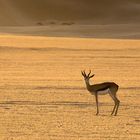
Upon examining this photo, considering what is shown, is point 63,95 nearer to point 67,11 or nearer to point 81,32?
point 81,32

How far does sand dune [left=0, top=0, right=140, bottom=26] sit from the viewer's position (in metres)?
110

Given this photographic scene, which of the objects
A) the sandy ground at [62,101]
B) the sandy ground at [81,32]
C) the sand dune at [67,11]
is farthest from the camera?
the sand dune at [67,11]

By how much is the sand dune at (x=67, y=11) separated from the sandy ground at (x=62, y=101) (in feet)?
259

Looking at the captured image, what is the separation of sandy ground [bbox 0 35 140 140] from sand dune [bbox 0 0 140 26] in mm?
78937

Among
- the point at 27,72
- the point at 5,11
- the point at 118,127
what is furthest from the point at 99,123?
the point at 5,11

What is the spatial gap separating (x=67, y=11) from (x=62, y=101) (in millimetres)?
106446

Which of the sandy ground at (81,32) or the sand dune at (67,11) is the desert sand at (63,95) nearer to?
the sandy ground at (81,32)

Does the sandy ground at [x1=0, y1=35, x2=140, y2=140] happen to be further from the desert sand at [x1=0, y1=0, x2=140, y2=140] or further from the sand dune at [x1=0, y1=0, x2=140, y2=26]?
the sand dune at [x1=0, y1=0, x2=140, y2=26]

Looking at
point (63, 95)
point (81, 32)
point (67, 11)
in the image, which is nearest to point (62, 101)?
point (63, 95)

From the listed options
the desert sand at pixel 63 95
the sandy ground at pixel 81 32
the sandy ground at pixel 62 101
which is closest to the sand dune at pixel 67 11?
the sandy ground at pixel 81 32

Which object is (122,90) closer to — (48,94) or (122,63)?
(48,94)

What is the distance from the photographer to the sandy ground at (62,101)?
1152 centimetres

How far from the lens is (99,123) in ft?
40.8

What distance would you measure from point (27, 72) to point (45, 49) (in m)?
12.9
